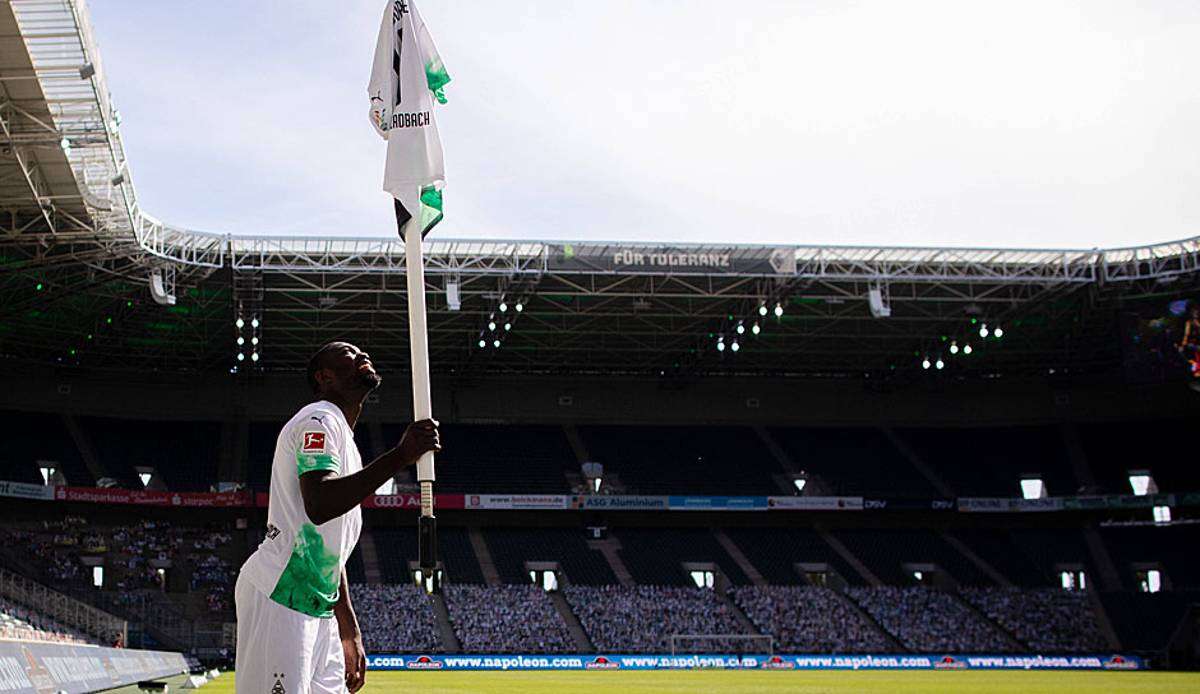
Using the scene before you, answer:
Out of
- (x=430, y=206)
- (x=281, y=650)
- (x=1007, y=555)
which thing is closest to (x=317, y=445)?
(x=281, y=650)

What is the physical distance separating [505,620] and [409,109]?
4659 centimetres

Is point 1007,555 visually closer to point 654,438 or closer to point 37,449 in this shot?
point 654,438

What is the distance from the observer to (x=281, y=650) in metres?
5.64

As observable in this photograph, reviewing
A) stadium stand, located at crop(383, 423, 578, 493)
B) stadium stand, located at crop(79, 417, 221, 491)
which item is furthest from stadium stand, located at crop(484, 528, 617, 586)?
stadium stand, located at crop(79, 417, 221, 491)

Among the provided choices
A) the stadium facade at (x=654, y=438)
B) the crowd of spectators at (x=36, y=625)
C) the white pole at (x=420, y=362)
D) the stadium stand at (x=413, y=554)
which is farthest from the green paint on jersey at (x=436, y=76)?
the stadium stand at (x=413, y=554)

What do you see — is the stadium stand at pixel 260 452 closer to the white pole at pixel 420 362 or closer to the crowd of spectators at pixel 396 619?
the crowd of spectators at pixel 396 619

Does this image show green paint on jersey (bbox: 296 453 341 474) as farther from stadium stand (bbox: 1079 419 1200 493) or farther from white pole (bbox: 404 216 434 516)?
stadium stand (bbox: 1079 419 1200 493)

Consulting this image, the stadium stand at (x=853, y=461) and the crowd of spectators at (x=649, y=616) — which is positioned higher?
the stadium stand at (x=853, y=461)

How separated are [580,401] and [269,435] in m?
14.6

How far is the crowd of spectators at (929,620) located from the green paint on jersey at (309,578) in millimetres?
49645

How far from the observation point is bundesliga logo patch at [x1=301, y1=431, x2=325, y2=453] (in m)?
5.73

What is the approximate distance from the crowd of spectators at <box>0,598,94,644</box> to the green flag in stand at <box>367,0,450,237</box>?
3011 cm

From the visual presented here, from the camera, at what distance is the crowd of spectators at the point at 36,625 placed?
3441 centimetres

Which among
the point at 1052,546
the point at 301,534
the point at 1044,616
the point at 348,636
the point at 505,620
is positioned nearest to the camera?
the point at 301,534
